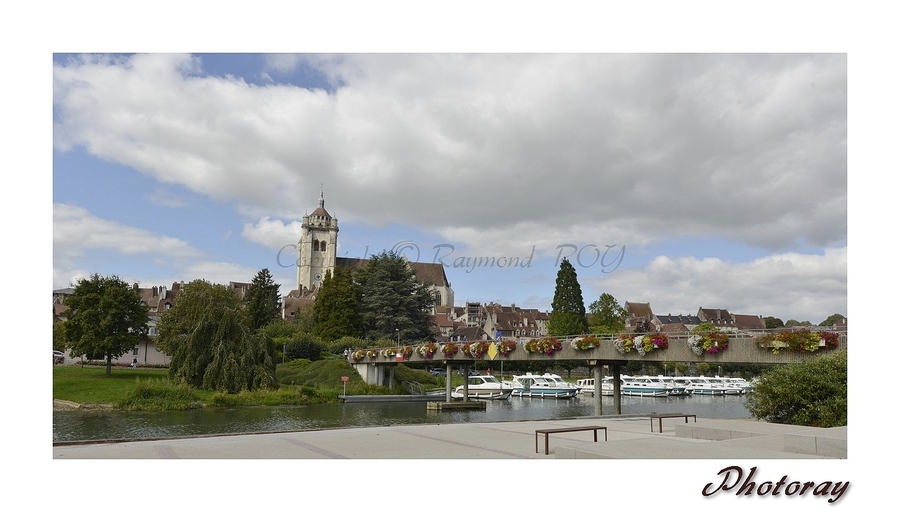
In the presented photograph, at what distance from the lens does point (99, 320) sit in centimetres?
4738

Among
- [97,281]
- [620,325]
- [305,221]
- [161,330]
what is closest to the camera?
[97,281]

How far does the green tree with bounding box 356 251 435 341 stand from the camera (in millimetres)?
72250

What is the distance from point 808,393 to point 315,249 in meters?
143

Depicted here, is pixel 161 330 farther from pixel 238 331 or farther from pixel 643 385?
pixel 643 385

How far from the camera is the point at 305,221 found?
520 ft

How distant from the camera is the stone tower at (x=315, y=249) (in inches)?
6102

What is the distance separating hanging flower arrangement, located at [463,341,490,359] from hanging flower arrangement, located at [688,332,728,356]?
14.5m

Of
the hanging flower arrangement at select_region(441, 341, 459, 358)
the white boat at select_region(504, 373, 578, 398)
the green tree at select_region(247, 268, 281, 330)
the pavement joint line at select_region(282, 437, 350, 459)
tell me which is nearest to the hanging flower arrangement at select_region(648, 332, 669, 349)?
the pavement joint line at select_region(282, 437, 350, 459)

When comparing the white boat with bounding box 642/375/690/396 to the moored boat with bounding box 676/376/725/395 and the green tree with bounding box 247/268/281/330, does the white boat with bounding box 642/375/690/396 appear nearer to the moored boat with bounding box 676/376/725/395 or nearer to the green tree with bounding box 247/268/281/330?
the moored boat with bounding box 676/376/725/395

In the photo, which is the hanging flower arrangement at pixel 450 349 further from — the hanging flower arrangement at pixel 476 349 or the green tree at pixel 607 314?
the green tree at pixel 607 314

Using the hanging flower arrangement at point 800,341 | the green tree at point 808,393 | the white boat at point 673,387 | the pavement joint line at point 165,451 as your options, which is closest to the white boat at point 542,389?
the white boat at point 673,387

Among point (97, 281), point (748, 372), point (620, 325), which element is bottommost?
point (748, 372)
